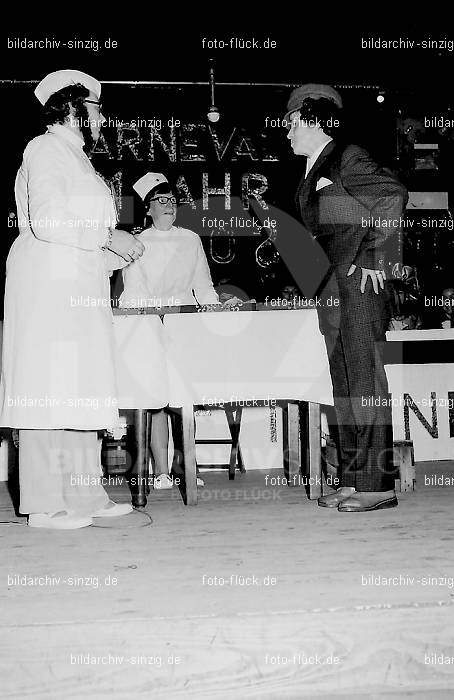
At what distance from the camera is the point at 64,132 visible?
279 centimetres

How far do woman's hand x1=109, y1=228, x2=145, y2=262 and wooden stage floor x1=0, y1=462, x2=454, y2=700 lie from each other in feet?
3.66

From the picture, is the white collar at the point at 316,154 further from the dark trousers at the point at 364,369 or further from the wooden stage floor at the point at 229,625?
the wooden stage floor at the point at 229,625

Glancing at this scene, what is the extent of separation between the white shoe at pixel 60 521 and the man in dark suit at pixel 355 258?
1037mm

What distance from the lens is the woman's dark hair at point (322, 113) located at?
298 centimetres

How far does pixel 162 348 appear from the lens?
10.3ft

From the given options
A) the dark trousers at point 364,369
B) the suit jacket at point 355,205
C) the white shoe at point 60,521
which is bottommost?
the white shoe at point 60,521

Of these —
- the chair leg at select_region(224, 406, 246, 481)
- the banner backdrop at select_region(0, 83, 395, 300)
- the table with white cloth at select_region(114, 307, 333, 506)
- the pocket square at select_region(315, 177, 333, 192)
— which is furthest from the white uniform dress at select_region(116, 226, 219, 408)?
the banner backdrop at select_region(0, 83, 395, 300)

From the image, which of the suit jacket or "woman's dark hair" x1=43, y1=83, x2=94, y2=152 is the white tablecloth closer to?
the suit jacket

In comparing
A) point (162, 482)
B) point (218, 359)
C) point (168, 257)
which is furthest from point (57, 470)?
point (168, 257)

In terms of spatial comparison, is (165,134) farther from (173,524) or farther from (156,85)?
(173,524)

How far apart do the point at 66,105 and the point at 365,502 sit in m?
1.96

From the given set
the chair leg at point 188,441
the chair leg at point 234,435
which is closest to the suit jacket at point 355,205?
the chair leg at point 188,441

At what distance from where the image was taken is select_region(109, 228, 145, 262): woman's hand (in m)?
2.79

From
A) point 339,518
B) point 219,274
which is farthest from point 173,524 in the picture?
point 219,274
